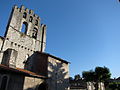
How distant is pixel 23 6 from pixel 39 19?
16.0ft

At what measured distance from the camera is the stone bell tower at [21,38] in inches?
714

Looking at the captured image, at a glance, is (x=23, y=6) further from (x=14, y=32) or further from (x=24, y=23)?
(x=14, y=32)

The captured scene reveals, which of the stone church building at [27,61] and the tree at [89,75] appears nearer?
the stone church building at [27,61]

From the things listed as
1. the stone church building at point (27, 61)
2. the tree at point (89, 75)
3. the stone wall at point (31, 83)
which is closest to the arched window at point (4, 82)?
the stone church building at point (27, 61)

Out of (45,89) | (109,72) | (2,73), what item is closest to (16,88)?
(2,73)

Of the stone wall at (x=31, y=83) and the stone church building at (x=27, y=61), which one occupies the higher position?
the stone church building at (x=27, y=61)

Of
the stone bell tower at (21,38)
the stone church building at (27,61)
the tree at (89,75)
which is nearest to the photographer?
the stone church building at (27,61)

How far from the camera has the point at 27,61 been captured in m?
20.8

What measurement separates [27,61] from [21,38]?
4690 millimetres

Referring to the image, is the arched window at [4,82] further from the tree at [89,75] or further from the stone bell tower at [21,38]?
the tree at [89,75]

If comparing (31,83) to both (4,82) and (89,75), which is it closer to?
(4,82)

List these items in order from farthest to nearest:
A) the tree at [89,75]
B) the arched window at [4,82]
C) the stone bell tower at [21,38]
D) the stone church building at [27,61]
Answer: the tree at [89,75]
the stone bell tower at [21,38]
the stone church building at [27,61]
the arched window at [4,82]

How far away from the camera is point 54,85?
17.5 meters

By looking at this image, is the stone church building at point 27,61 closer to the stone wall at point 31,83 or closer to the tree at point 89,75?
the stone wall at point 31,83
